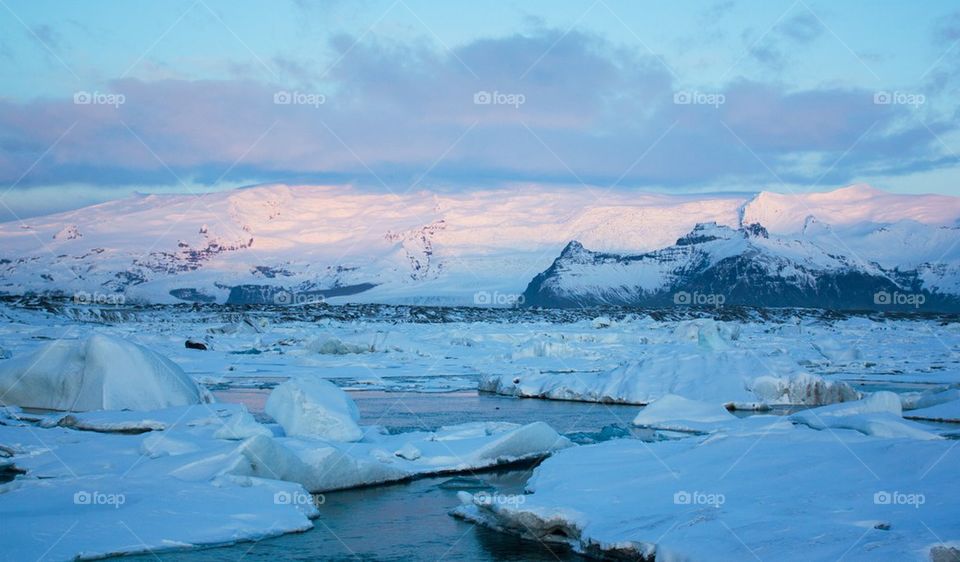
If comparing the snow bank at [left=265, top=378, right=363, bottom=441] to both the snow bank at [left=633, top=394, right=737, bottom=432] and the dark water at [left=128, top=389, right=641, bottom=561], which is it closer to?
the dark water at [left=128, top=389, right=641, bottom=561]

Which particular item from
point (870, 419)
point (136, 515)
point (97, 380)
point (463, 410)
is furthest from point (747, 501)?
point (97, 380)

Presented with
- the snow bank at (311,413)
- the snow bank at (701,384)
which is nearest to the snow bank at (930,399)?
the snow bank at (701,384)

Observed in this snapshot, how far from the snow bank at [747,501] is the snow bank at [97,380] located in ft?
27.7

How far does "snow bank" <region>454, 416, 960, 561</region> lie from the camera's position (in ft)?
25.7

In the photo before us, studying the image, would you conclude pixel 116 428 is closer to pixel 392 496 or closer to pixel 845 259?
pixel 392 496

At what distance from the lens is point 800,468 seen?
1021cm

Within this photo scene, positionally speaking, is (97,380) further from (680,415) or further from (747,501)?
(747,501)

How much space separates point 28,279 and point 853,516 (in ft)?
668

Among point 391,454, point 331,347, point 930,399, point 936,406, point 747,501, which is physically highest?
point 331,347

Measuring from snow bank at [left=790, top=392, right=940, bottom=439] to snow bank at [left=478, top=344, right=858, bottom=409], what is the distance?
529 centimetres

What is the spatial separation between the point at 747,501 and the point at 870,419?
13.7 ft

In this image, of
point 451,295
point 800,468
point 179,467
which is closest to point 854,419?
point 800,468

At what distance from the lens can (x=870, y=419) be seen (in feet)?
41.2

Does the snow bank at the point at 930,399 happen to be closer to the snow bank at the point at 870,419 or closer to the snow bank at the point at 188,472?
the snow bank at the point at 870,419
